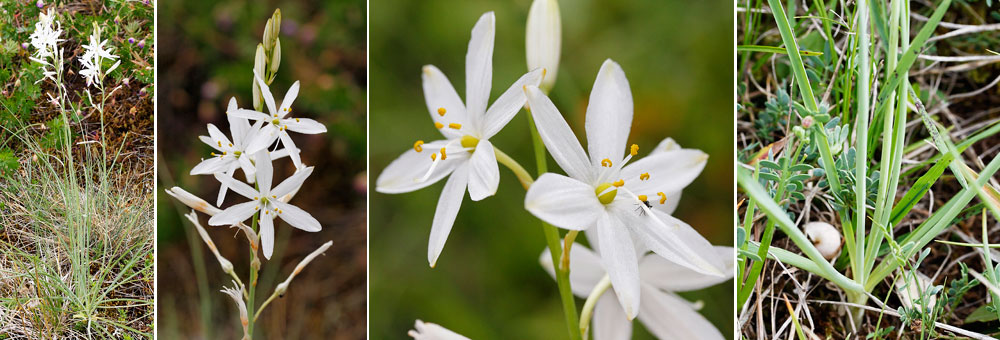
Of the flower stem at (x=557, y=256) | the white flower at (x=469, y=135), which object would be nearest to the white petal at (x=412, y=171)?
the white flower at (x=469, y=135)

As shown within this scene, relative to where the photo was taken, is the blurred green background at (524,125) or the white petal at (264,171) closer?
the blurred green background at (524,125)

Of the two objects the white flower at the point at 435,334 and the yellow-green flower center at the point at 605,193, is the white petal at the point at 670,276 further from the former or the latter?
the white flower at the point at 435,334

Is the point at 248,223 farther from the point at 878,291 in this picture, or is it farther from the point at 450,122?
the point at 878,291

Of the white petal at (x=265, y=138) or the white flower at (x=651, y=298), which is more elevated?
the white petal at (x=265, y=138)

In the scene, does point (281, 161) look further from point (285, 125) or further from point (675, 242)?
point (675, 242)

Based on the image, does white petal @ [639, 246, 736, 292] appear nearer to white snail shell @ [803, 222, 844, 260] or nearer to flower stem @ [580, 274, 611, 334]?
flower stem @ [580, 274, 611, 334]

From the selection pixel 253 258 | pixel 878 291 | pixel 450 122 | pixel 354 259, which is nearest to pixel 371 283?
pixel 354 259

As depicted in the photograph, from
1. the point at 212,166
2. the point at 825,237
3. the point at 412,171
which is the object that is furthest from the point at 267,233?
the point at 825,237
